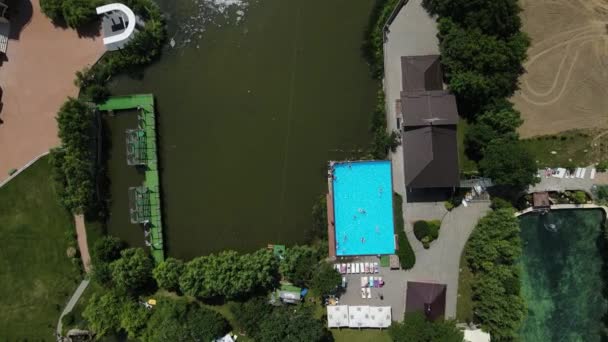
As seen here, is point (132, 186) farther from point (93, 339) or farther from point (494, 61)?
point (494, 61)

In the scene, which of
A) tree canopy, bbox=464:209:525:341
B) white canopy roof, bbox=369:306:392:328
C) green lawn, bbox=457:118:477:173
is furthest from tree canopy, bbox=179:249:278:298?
green lawn, bbox=457:118:477:173

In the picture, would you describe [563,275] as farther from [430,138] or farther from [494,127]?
[430,138]

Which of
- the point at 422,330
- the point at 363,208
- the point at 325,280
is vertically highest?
the point at 363,208

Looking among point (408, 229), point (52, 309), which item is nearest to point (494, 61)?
point (408, 229)

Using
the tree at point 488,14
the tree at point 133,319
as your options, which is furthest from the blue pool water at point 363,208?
the tree at point 133,319

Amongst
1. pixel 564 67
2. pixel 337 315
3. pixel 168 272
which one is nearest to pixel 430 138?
pixel 564 67

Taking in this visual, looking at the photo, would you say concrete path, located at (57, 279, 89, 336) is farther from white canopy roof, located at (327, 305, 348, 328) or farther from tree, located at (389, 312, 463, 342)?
tree, located at (389, 312, 463, 342)

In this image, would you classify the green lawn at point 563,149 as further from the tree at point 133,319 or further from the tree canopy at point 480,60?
the tree at point 133,319
